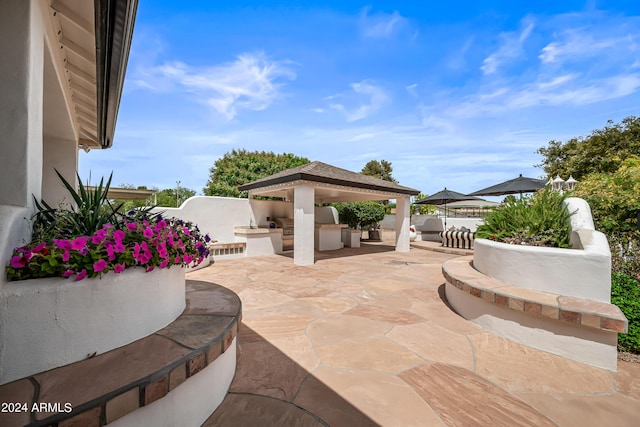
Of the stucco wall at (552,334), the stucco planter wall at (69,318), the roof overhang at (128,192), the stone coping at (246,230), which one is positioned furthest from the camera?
the roof overhang at (128,192)

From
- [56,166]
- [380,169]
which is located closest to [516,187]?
[56,166]

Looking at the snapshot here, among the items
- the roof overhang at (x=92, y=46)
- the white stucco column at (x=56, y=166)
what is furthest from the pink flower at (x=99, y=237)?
the white stucco column at (x=56, y=166)

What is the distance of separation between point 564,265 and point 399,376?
243cm

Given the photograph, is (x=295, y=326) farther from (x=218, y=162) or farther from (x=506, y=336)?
(x=218, y=162)

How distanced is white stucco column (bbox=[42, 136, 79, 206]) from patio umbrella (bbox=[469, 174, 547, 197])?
1469cm

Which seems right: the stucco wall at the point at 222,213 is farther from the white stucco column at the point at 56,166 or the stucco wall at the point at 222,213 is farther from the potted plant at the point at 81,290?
the potted plant at the point at 81,290

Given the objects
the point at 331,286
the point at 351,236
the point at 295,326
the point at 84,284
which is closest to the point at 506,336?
the point at 295,326

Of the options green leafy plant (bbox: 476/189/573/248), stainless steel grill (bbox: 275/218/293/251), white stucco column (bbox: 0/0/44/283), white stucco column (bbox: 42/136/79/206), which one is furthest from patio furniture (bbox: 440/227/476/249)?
white stucco column (bbox: 42/136/79/206)

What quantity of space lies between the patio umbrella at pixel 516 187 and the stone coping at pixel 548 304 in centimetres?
991

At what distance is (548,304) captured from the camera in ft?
8.64

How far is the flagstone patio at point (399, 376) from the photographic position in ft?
5.82

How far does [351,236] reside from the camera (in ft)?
39.7

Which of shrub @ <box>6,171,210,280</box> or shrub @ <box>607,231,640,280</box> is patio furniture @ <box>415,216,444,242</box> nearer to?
shrub @ <box>607,231,640,280</box>

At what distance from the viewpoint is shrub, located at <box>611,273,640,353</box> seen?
286cm
